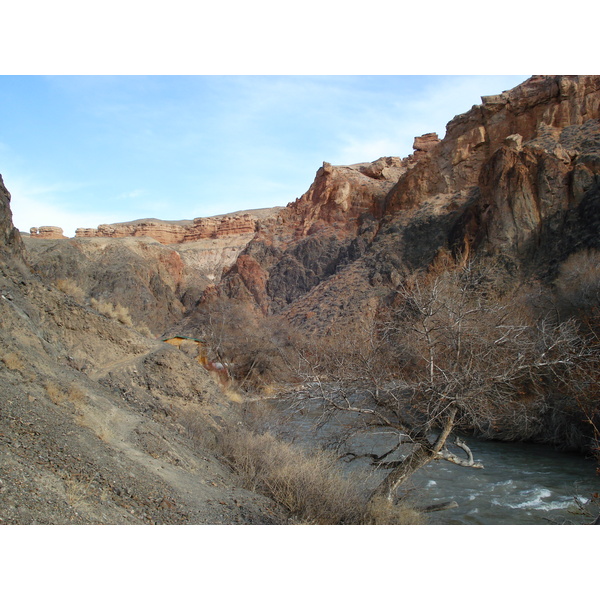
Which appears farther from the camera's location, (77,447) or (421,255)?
(421,255)

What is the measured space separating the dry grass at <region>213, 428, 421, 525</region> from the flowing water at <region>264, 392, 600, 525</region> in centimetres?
63

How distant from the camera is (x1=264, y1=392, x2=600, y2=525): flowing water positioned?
1000 cm

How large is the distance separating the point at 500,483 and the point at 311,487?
697cm

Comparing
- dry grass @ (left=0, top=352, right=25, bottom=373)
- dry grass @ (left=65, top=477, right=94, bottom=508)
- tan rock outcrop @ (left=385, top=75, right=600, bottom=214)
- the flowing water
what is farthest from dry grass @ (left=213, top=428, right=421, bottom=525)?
tan rock outcrop @ (left=385, top=75, right=600, bottom=214)

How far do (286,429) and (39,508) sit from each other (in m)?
10.2

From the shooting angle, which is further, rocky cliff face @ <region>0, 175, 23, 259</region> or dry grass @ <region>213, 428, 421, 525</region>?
rocky cliff face @ <region>0, 175, 23, 259</region>

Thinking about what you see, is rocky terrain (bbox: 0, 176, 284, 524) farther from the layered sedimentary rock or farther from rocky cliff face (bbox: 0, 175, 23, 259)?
the layered sedimentary rock

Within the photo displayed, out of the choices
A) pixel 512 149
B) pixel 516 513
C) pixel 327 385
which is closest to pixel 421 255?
pixel 512 149

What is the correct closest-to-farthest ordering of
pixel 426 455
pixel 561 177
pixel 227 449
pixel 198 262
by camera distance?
pixel 426 455
pixel 227 449
pixel 561 177
pixel 198 262

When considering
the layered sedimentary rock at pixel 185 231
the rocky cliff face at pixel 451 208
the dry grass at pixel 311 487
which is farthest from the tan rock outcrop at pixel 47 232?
the dry grass at pixel 311 487

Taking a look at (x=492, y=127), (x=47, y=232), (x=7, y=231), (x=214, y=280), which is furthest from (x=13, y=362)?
(x=47, y=232)

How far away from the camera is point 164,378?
15133 mm

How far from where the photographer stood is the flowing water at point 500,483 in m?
10.0

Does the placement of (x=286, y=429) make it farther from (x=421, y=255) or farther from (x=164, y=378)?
(x=421, y=255)
